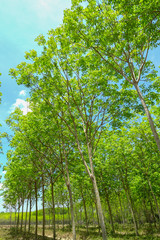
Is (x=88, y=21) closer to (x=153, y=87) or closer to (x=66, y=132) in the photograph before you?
(x=153, y=87)

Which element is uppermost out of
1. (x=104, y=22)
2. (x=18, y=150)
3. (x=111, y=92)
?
(x=104, y=22)

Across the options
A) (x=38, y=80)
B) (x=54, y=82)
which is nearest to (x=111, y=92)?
(x=54, y=82)

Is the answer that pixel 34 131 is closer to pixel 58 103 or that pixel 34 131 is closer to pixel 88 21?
pixel 58 103

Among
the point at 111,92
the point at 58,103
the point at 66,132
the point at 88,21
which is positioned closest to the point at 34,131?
the point at 66,132

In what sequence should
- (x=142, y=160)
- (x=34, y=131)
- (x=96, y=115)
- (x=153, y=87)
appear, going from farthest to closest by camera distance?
(x=142, y=160) < (x=34, y=131) < (x=96, y=115) < (x=153, y=87)

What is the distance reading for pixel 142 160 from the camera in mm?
18188

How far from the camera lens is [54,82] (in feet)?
34.7

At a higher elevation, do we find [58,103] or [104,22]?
[104,22]

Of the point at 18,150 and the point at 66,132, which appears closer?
the point at 66,132

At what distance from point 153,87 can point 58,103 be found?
635 cm

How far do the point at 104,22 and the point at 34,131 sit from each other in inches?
368

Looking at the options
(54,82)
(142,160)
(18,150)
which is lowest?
(142,160)

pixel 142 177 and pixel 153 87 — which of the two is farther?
pixel 142 177

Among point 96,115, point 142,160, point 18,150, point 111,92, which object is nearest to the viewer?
point 111,92
